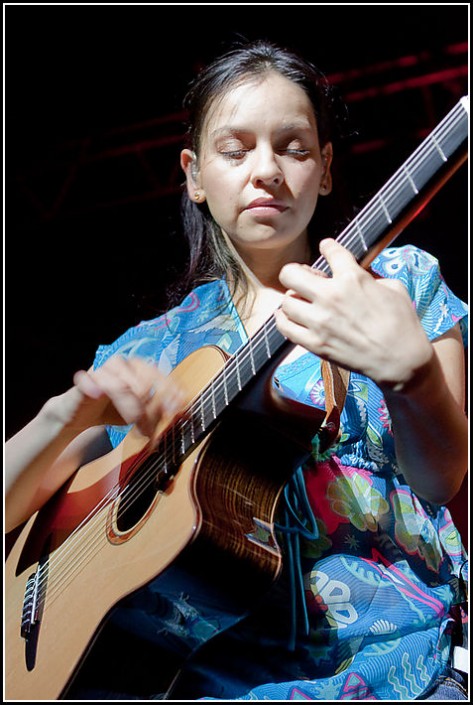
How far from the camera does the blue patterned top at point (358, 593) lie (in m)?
0.86

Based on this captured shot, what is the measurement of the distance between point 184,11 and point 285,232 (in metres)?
0.91

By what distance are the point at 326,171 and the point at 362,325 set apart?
1.49 feet

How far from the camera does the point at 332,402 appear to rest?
90 centimetres

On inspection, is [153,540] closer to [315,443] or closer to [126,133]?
[315,443]

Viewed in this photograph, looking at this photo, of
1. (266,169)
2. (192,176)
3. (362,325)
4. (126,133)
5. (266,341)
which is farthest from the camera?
(126,133)

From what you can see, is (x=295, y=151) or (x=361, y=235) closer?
(x=361, y=235)

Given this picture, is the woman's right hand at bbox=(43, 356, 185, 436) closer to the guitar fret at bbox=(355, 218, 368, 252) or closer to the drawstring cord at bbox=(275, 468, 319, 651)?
the drawstring cord at bbox=(275, 468, 319, 651)

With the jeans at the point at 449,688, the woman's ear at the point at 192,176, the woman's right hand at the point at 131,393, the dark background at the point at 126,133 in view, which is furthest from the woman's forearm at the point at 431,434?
the dark background at the point at 126,133

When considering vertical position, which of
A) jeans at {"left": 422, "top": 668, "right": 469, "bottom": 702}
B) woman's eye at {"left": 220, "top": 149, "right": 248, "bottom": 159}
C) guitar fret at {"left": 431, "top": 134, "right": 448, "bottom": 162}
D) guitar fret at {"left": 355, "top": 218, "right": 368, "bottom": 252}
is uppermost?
woman's eye at {"left": 220, "top": 149, "right": 248, "bottom": 159}

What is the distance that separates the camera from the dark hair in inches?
42.4

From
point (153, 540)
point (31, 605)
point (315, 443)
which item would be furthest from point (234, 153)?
point (31, 605)

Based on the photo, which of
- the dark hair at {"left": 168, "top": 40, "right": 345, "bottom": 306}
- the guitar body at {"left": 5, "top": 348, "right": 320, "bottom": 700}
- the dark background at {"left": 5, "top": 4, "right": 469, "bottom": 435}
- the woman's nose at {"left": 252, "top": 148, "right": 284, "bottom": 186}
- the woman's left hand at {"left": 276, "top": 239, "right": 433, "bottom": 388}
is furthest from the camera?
the dark background at {"left": 5, "top": 4, "right": 469, "bottom": 435}

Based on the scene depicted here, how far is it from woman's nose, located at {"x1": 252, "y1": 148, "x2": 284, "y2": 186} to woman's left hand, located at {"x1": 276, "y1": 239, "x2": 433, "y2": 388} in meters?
0.26

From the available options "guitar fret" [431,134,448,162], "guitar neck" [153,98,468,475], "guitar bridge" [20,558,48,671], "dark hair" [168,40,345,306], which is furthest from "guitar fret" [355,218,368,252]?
"guitar bridge" [20,558,48,671]
